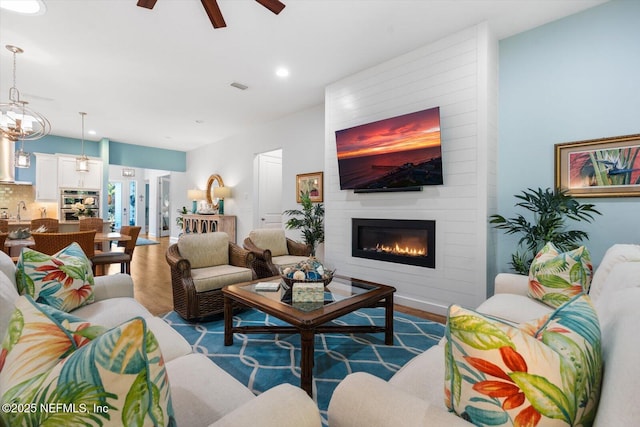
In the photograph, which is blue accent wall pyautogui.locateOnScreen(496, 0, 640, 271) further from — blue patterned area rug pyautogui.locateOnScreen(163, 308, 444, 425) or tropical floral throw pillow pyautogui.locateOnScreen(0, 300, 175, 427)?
tropical floral throw pillow pyautogui.locateOnScreen(0, 300, 175, 427)

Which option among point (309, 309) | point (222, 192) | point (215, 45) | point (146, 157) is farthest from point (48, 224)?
point (309, 309)

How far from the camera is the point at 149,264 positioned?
18.3 feet

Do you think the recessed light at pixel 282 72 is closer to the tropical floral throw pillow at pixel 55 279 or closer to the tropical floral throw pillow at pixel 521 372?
the tropical floral throw pillow at pixel 55 279

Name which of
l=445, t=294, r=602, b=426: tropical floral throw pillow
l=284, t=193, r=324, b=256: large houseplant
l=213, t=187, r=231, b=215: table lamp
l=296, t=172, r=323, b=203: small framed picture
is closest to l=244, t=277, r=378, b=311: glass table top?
Result: l=445, t=294, r=602, b=426: tropical floral throw pillow

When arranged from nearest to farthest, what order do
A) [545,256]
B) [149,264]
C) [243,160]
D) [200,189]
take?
1. [545,256]
2. [149,264]
3. [243,160]
4. [200,189]

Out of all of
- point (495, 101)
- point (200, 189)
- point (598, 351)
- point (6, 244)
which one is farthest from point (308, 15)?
point (200, 189)

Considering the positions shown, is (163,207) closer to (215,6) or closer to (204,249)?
(204,249)

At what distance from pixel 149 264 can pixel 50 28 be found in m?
3.95

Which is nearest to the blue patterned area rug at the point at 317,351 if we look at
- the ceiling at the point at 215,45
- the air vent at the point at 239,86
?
the ceiling at the point at 215,45

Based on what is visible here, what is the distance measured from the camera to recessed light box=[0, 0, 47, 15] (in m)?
2.25

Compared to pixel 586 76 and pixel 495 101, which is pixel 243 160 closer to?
pixel 495 101

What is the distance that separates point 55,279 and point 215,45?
265 cm

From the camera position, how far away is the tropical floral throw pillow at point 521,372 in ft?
2.04

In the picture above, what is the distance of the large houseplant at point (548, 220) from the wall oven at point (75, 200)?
8158 millimetres
